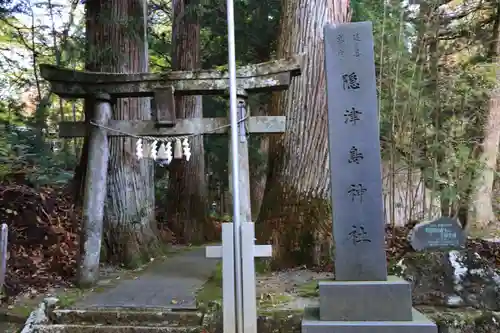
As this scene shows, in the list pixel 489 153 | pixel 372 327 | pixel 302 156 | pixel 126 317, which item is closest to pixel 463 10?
pixel 489 153

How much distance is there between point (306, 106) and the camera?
21.9ft

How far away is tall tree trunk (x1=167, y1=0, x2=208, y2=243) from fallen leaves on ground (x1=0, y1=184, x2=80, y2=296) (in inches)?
145

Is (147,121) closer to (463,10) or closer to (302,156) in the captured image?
(302,156)

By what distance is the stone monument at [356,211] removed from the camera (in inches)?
149

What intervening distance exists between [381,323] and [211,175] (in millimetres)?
11903

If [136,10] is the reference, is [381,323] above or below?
below

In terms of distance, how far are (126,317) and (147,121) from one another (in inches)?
96.0

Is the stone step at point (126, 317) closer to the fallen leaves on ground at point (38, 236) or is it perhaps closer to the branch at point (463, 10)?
the fallen leaves on ground at point (38, 236)

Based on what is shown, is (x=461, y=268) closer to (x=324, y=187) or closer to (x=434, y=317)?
(x=434, y=317)

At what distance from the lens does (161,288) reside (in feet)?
18.8

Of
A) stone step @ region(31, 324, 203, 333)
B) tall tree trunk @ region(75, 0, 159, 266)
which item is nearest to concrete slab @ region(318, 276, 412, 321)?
stone step @ region(31, 324, 203, 333)

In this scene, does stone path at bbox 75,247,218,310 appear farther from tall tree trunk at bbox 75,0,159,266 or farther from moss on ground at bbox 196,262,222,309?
tall tree trunk at bbox 75,0,159,266

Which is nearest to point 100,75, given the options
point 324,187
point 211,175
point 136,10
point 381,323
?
Answer: point 136,10

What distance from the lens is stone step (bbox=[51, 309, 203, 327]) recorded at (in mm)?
4652
